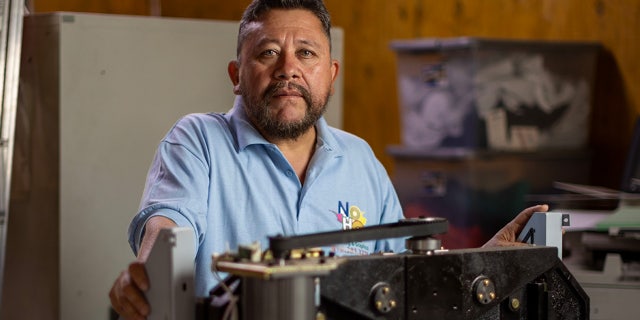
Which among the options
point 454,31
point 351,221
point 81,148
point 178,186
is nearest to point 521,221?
point 351,221

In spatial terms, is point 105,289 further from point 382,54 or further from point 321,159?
point 382,54

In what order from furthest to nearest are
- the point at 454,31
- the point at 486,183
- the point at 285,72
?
the point at 454,31 < the point at 486,183 < the point at 285,72

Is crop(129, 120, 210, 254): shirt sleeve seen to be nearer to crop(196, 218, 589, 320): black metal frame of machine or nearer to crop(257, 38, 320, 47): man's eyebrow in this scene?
crop(257, 38, 320, 47): man's eyebrow

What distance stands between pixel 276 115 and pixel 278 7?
0.23 metres

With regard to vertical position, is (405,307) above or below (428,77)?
below

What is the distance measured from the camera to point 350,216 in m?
2.07

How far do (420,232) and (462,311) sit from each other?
16 cm

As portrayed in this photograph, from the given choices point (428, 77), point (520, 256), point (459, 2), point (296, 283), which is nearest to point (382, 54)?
point (459, 2)

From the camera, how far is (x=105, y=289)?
300cm

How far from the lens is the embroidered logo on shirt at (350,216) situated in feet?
6.71

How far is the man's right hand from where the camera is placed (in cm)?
141

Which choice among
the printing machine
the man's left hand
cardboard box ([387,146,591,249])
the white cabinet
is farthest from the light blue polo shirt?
cardboard box ([387,146,591,249])

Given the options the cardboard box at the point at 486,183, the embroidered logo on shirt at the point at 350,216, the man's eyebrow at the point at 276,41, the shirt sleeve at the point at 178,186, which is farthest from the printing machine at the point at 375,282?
the cardboard box at the point at 486,183

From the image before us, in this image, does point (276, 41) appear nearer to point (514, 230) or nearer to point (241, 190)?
point (241, 190)
